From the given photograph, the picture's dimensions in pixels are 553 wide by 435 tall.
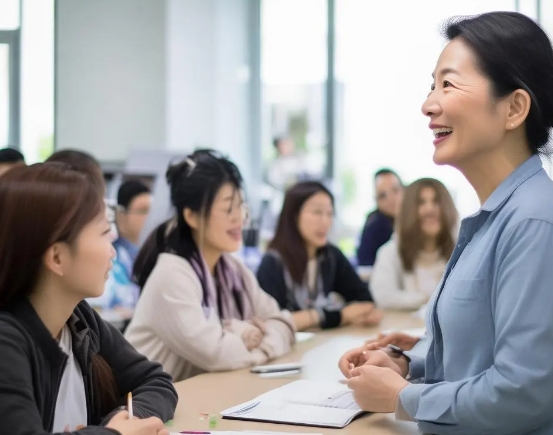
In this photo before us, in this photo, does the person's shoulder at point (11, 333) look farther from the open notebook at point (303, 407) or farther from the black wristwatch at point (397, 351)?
the black wristwatch at point (397, 351)

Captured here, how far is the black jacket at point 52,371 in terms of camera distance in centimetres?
142

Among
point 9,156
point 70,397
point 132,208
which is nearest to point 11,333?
point 70,397

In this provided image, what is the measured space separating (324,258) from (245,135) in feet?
16.6

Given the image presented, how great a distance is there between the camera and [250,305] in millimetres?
3018

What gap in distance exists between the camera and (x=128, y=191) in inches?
207

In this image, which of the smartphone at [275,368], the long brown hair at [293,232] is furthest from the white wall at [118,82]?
the smartphone at [275,368]

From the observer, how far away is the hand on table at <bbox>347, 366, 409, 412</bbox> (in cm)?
166

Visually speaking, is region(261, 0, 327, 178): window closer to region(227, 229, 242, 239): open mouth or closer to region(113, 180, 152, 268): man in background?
region(113, 180, 152, 268): man in background

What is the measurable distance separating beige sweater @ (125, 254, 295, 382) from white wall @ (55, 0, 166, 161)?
4961 millimetres

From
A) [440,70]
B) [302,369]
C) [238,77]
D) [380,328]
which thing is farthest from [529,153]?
[238,77]

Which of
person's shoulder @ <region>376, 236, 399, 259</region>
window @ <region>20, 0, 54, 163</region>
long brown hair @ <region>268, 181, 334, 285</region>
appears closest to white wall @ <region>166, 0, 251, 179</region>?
window @ <region>20, 0, 54, 163</region>

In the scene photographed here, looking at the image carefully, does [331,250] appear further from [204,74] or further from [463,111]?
[204,74]

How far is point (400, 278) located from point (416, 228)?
0.89ft

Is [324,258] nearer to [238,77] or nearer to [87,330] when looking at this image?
[87,330]
